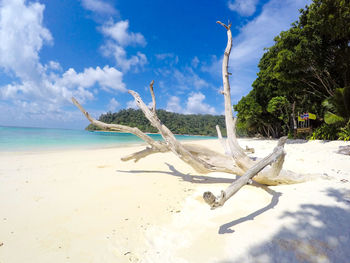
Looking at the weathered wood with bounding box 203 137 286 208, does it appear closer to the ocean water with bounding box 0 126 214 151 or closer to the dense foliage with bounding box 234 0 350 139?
the dense foliage with bounding box 234 0 350 139

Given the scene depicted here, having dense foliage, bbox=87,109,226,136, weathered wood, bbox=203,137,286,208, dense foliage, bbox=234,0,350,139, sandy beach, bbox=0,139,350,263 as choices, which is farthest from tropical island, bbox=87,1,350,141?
dense foliage, bbox=87,109,226,136

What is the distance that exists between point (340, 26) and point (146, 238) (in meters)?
13.6

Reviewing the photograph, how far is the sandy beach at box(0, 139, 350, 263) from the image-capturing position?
1.62m

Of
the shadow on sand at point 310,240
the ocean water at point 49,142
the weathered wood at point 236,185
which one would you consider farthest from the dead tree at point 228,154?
the ocean water at point 49,142

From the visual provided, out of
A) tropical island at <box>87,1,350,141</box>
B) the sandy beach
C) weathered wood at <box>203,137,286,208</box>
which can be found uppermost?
tropical island at <box>87,1,350,141</box>

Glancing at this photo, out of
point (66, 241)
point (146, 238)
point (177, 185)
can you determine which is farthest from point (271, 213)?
point (66, 241)

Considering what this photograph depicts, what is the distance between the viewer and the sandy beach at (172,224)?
1.62 m

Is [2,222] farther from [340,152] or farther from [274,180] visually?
[340,152]

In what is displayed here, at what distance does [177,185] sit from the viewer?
3.85 metres

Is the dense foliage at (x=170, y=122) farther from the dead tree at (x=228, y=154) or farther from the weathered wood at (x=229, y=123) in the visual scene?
the weathered wood at (x=229, y=123)

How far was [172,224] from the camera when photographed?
2209 millimetres

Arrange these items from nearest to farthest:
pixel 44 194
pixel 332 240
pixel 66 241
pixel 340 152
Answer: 1. pixel 332 240
2. pixel 66 241
3. pixel 44 194
4. pixel 340 152

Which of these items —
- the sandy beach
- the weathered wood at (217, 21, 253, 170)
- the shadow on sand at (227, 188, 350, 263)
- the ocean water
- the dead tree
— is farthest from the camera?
the ocean water

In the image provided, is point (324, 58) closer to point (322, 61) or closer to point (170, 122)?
point (322, 61)
